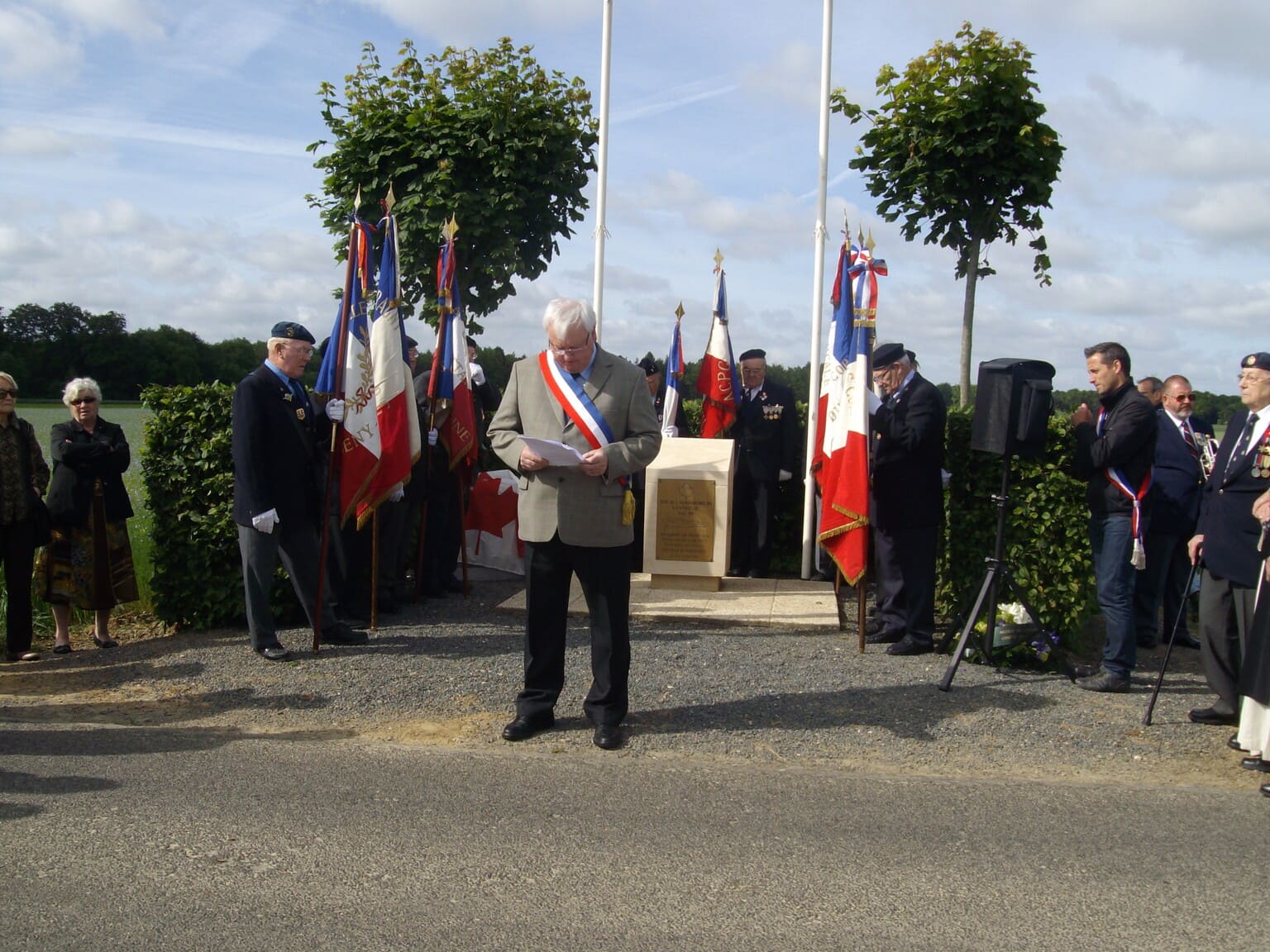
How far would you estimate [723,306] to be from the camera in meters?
11.5

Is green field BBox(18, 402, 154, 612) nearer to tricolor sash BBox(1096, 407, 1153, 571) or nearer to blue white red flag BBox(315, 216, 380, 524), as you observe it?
blue white red flag BBox(315, 216, 380, 524)

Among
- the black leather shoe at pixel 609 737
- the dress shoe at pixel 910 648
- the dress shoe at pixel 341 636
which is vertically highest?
the dress shoe at pixel 910 648

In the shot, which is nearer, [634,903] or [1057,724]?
[634,903]

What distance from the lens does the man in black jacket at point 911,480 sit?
7.49m

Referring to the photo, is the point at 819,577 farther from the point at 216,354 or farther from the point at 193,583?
the point at 216,354

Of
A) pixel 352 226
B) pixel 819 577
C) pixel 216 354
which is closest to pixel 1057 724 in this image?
pixel 819 577

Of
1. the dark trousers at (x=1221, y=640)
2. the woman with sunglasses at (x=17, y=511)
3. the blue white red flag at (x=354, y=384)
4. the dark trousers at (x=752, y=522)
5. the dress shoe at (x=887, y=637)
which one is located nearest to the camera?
the dark trousers at (x=1221, y=640)

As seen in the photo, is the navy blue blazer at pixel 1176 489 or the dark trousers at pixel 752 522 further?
the dark trousers at pixel 752 522

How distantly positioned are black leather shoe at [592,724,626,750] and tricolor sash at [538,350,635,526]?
107cm

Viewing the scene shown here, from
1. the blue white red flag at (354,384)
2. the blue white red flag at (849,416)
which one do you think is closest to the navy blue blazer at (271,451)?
the blue white red flag at (354,384)

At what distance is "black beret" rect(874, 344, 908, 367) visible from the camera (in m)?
7.74

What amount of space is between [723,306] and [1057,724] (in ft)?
21.2

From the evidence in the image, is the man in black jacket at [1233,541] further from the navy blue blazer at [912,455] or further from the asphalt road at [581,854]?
the navy blue blazer at [912,455]

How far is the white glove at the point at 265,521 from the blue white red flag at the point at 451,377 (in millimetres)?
2412
